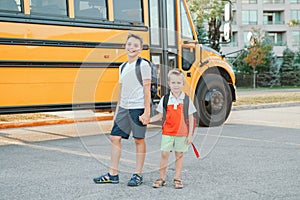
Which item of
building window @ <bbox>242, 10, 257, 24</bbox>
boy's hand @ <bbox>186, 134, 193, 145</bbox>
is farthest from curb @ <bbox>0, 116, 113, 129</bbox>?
building window @ <bbox>242, 10, 257, 24</bbox>

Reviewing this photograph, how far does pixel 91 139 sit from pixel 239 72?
3371 cm

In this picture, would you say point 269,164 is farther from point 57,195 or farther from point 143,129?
point 57,195

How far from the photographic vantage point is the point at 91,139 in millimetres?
7328

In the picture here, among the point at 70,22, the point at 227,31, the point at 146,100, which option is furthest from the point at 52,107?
the point at 227,31

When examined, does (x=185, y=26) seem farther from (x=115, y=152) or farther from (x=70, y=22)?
(x=115, y=152)

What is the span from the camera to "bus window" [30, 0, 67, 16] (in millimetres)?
6507

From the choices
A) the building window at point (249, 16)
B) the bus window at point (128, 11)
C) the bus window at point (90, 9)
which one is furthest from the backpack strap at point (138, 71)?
the building window at point (249, 16)

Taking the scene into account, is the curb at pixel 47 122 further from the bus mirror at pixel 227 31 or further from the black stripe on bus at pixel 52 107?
the bus mirror at pixel 227 31

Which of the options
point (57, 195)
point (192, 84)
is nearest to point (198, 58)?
point (192, 84)

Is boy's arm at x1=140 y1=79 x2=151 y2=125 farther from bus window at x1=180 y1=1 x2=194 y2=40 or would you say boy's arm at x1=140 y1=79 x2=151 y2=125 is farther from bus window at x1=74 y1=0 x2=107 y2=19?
bus window at x1=180 y1=1 x2=194 y2=40

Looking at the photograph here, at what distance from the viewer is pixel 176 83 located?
13.9 ft

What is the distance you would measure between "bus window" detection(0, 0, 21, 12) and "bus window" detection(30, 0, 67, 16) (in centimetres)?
20

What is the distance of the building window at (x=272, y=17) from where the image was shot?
164 ft

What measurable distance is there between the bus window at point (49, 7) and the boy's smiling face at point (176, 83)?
301 cm
